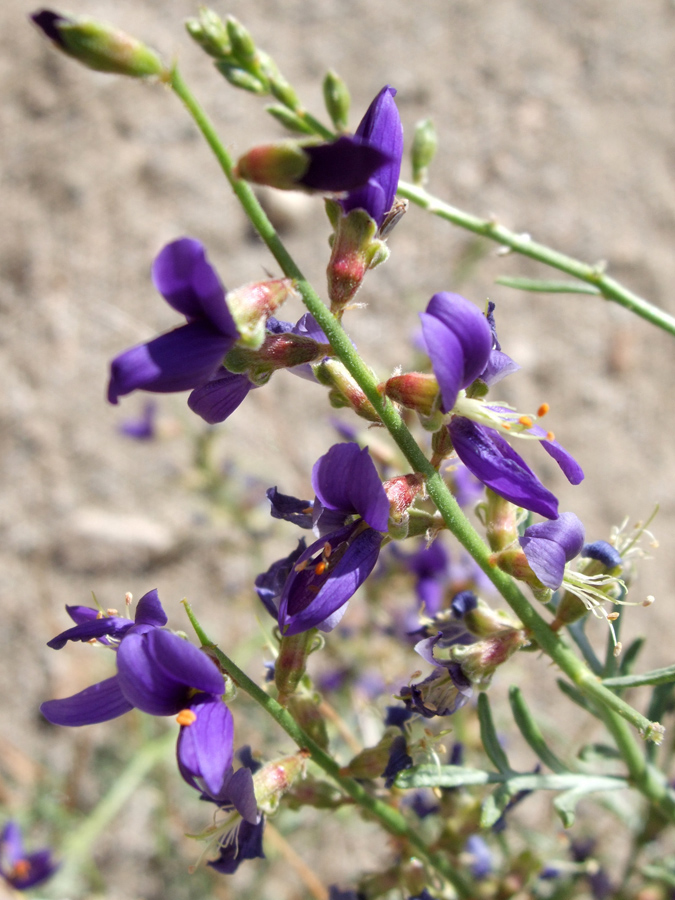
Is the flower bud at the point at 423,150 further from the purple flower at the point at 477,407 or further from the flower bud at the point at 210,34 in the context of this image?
A: the purple flower at the point at 477,407

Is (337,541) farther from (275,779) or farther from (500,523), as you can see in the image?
(275,779)

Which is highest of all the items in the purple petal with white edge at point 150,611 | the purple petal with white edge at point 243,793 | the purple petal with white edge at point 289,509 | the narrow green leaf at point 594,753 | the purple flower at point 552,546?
the purple flower at point 552,546

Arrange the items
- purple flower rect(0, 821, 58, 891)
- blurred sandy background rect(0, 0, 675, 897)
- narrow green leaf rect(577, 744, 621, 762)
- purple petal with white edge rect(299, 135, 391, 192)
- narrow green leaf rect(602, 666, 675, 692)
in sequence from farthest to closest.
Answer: blurred sandy background rect(0, 0, 675, 897) < purple flower rect(0, 821, 58, 891) < narrow green leaf rect(577, 744, 621, 762) < narrow green leaf rect(602, 666, 675, 692) < purple petal with white edge rect(299, 135, 391, 192)

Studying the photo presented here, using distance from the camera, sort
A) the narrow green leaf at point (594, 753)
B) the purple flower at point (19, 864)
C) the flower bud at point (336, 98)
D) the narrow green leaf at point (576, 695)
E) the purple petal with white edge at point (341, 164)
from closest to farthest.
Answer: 1. the purple petal with white edge at point (341, 164)
2. the narrow green leaf at point (576, 695)
3. the narrow green leaf at point (594, 753)
4. the flower bud at point (336, 98)
5. the purple flower at point (19, 864)

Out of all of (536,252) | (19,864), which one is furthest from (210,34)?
(19,864)

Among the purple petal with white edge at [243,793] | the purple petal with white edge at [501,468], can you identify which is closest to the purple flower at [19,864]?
the purple petal with white edge at [243,793]

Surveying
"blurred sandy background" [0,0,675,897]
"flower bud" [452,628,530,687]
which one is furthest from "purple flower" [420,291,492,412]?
"blurred sandy background" [0,0,675,897]

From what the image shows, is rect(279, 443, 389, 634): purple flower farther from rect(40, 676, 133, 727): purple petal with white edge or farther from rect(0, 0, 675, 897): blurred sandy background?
rect(0, 0, 675, 897): blurred sandy background

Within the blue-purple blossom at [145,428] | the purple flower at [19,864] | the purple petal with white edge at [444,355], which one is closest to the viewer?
the purple petal with white edge at [444,355]

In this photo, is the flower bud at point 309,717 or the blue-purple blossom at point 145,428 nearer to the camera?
the flower bud at point 309,717
